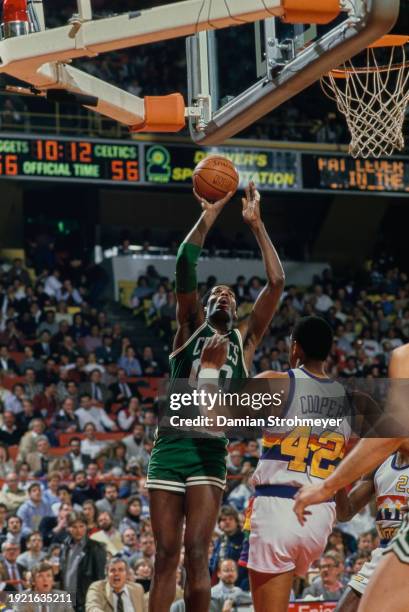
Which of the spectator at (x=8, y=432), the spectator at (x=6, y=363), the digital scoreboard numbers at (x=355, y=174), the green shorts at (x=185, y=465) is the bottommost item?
the spectator at (x=8, y=432)

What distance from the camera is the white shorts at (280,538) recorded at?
484 centimetres

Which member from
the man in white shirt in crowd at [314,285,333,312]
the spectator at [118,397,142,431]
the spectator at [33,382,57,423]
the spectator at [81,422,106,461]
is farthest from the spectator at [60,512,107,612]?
the man in white shirt in crowd at [314,285,333,312]

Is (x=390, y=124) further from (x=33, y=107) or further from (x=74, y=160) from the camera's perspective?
(x=33, y=107)

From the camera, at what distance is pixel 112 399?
14906 millimetres

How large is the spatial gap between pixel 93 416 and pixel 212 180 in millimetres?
8899

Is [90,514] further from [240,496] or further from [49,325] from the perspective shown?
[49,325]

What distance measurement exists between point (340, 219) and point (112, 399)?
884 cm

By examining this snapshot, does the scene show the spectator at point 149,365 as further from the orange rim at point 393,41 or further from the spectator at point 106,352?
the orange rim at point 393,41

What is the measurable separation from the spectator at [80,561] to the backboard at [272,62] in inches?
184

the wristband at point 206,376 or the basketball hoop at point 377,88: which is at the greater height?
the basketball hoop at point 377,88

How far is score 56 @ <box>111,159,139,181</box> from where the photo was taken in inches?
635

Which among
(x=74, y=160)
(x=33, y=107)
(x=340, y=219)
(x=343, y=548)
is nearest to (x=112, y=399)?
(x=74, y=160)

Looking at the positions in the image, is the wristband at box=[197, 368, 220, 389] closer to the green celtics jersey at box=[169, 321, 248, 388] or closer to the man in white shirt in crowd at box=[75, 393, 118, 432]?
the green celtics jersey at box=[169, 321, 248, 388]

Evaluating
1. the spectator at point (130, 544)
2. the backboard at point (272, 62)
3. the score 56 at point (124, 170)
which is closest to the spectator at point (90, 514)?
the spectator at point (130, 544)
